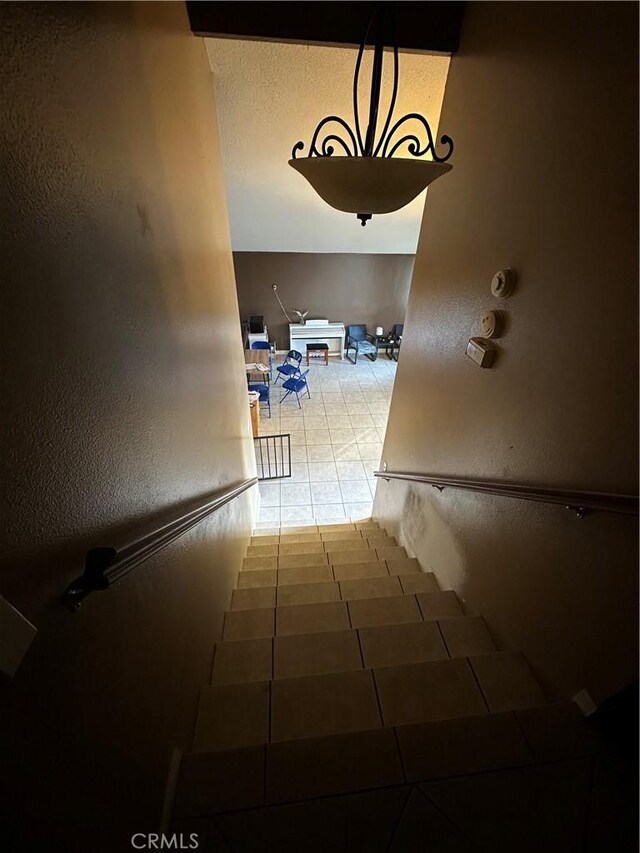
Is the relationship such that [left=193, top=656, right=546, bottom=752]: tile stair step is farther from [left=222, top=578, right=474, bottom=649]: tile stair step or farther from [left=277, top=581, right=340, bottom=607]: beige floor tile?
[left=277, top=581, right=340, bottom=607]: beige floor tile

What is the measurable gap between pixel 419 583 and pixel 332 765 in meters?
1.30

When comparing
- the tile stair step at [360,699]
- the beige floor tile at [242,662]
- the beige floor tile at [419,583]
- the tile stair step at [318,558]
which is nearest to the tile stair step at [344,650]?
the beige floor tile at [242,662]

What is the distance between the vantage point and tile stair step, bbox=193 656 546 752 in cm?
130

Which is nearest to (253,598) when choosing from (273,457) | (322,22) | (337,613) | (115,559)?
(337,613)

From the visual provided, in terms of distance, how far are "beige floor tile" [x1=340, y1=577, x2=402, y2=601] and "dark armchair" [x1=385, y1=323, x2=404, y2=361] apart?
279 inches

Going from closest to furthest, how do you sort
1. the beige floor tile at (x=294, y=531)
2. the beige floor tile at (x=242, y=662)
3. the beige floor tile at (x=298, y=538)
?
the beige floor tile at (x=242, y=662)
the beige floor tile at (x=298, y=538)
the beige floor tile at (x=294, y=531)

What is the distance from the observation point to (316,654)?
1.62 metres

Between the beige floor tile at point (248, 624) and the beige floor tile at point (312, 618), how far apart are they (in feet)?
0.16

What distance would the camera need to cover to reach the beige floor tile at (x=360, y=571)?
2430 millimetres

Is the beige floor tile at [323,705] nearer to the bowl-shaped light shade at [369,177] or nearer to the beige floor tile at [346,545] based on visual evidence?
the bowl-shaped light shade at [369,177]

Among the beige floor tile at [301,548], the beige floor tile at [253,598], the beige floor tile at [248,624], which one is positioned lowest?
the beige floor tile at [301,548]

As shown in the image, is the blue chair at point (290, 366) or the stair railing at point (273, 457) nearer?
the stair railing at point (273, 457)

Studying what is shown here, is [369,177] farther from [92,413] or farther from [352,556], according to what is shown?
[352,556]

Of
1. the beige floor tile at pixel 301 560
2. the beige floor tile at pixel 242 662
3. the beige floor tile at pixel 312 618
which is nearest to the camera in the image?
the beige floor tile at pixel 242 662
